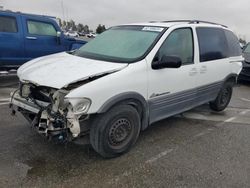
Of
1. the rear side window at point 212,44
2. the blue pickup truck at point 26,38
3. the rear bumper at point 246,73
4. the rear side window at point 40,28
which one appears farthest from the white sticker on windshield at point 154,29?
the rear bumper at point 246,73

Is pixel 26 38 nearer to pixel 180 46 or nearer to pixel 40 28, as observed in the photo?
pixel 40 28

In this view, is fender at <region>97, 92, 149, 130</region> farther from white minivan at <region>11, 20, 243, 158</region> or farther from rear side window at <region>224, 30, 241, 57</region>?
rear side window at <region>224, 30, 241, 57</region>

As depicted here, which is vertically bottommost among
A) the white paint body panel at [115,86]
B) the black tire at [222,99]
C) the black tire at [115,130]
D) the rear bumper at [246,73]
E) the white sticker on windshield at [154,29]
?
the rear bumper at [246,73]

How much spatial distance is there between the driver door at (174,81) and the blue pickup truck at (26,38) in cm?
520

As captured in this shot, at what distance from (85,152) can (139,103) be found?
1.02 m

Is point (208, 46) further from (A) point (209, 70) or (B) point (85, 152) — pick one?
(B) point (85, 152)

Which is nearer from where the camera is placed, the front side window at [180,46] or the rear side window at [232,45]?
the front side window at [180,46]

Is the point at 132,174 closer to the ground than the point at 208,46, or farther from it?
closer to the ground

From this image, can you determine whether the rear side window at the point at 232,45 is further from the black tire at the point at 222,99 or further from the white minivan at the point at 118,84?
the white minivan at the point at 118,84

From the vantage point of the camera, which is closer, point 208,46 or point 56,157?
point 56,157

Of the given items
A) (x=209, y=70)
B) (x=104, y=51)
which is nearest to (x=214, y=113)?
(x=209, y=70)

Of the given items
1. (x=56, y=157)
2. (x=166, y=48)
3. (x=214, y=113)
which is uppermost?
(x=166, y=48)

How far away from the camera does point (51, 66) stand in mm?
3973

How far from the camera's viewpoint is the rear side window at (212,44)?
17.3 ft
